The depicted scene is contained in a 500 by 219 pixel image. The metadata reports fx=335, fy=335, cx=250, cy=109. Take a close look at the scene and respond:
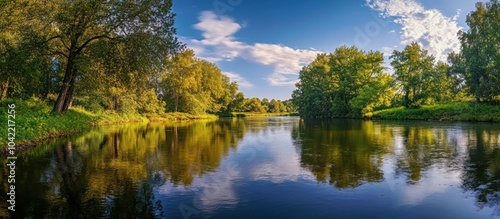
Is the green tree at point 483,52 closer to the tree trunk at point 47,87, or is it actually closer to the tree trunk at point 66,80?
the tree trunk at point 66,80

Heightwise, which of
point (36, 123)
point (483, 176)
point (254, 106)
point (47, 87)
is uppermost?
point (254, 106)

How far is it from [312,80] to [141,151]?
75863 millimetres

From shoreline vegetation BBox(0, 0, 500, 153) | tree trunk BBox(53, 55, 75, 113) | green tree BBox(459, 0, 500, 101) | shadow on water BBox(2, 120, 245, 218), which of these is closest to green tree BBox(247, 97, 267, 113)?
shoreline vegetation BBox(0, 0, 500, 153)

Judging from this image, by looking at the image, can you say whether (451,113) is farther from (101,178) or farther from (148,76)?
(101,178)

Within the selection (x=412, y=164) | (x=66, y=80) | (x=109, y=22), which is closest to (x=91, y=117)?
(x=66, y=80)

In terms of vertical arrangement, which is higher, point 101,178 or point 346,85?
point 346,85

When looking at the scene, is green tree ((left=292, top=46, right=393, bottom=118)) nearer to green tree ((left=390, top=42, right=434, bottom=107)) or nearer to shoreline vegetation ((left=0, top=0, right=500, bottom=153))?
shoreline vegetation ((left=0, top=0, right=500, bottom=153))

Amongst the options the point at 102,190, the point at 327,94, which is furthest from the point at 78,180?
the point at 327,94

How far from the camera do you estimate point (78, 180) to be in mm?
10102

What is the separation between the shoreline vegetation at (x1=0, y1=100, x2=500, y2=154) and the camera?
61.9 ft

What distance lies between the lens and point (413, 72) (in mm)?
62312

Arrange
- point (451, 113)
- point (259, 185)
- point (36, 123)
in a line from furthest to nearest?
point (451, 113), point (36, 123), point (259, 185)

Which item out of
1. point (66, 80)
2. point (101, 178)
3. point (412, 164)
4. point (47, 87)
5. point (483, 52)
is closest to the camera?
point (101, 178)

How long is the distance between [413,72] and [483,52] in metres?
16.5
